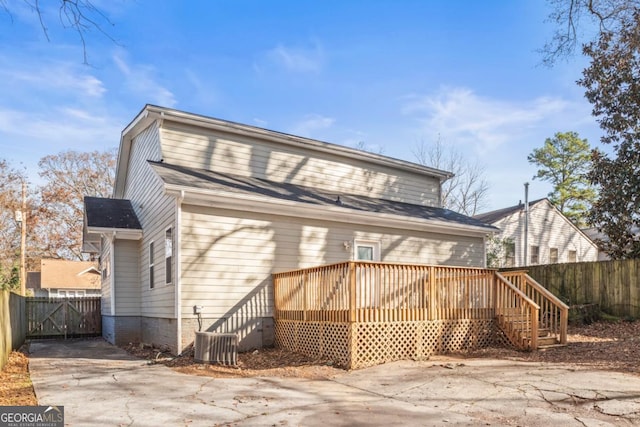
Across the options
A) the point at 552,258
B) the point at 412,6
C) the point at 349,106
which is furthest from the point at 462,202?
the point at 412,6

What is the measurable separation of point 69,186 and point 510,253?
27.6 meters

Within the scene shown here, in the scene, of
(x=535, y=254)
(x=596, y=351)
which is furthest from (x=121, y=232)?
(x=535, y=254)

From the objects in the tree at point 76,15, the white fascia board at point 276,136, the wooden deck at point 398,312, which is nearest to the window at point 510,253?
the white fascia board at point 276,136

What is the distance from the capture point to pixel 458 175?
31.7 m

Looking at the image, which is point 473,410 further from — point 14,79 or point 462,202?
point 462,202

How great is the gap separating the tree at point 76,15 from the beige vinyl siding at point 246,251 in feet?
22.1

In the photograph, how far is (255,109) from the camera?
68.8ft

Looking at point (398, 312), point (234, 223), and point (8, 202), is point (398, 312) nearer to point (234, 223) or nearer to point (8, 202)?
point (234, 223)

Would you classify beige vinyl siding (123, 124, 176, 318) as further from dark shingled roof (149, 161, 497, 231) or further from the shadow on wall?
the shadow on wall

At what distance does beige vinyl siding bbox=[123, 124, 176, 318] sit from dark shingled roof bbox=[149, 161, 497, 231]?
507 mm

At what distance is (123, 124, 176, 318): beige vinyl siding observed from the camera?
1135 cm

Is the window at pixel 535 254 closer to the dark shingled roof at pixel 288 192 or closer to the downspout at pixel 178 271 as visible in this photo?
the dark shingled roof at pixel 288 192

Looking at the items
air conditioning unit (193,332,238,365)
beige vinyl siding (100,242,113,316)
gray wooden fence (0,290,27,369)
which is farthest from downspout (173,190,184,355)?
beige vinyl siding (100,242,113,316)

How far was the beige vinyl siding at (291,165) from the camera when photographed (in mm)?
12617
